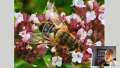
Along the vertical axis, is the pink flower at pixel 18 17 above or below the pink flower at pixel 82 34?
above

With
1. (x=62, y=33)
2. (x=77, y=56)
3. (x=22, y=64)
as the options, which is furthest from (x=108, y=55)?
(x=22, y=64)

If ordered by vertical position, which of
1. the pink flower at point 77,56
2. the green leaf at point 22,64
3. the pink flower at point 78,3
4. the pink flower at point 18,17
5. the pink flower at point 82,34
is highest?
the pink flower at point 78,3

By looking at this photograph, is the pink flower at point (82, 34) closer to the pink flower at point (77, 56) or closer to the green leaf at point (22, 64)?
the pink flower at point (77, 56)

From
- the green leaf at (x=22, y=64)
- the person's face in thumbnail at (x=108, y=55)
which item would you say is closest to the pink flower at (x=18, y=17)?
the green leaf at (x=22, y=64)

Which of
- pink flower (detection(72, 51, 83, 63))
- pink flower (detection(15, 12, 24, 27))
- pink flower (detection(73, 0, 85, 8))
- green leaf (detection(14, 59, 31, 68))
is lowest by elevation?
green leaf (detection(14, 59, 31, 68))

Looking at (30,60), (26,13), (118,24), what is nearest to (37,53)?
(30,60)

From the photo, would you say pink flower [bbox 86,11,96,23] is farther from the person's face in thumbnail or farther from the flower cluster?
the person's face in thumbnail

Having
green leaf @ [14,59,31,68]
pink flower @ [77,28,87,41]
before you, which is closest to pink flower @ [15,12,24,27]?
green leaf @ [14,59,31,68]

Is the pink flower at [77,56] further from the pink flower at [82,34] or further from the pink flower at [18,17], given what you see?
the pink flower at [18,17]

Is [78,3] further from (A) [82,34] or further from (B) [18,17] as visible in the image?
(B) [18,17]
